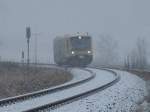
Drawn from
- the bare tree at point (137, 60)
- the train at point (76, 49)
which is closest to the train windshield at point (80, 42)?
the train at point (76, 49)

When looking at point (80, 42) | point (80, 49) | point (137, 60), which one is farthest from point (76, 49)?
point (137, 60)

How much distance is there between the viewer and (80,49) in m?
46.9

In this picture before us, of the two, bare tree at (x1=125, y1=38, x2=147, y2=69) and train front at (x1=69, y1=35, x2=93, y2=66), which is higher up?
train front at (x1=69, y1=35, x2=93, y2=66)

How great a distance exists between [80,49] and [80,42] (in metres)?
0.66

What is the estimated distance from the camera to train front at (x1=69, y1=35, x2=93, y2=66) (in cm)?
4659

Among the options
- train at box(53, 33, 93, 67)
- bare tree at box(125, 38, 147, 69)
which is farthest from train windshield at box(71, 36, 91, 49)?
bare tree at box(125, 38, 147, 69)

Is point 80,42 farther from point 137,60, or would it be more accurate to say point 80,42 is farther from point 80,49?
point 137,60

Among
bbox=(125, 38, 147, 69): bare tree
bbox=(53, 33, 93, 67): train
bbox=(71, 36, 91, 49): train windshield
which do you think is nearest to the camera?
bbox=(125, 38, 147, 69): bare tree

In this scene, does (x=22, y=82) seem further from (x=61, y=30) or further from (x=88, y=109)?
(x=61, y=30)

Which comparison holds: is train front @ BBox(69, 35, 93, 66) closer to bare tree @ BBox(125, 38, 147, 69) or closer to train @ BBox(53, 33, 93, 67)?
train @ BBox(53, 33, 93, 67)

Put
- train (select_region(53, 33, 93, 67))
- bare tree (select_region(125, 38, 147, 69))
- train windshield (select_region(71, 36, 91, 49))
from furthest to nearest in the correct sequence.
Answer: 1. train windshield (select_region(71, 36, 91, 49))
2. train (select_region(53, 33, 93, 67))
3. bare tree (select_region(125, 38, 147, 69))

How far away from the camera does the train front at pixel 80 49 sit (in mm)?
46594

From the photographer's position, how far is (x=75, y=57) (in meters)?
46.8

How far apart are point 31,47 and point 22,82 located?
10142cm
